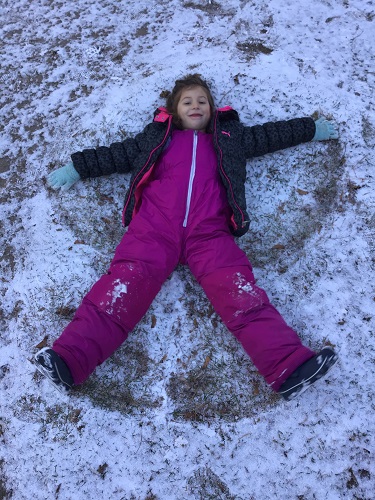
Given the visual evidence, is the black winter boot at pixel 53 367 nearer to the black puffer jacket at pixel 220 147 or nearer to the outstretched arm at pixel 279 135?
the black puffer jacket at pixel 220 147

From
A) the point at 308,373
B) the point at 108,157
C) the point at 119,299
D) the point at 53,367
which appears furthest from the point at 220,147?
the point at 53,367

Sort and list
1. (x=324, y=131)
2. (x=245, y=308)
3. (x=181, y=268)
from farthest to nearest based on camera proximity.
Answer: (x=324, y=131) < (x=181, y=268) < (x=245, y=308)

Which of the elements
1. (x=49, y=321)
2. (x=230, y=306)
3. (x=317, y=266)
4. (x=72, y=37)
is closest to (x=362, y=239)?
(x=317, y=266)

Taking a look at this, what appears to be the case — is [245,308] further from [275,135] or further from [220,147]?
[275,135]

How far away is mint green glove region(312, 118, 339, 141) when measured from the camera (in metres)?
3.71

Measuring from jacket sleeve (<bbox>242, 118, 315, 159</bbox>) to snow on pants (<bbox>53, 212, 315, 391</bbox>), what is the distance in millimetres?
877

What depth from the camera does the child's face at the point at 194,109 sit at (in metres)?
3.61

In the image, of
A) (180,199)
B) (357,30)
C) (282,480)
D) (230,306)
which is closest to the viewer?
(282,480)

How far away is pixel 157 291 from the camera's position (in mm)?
3236

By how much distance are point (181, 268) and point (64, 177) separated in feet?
4.53

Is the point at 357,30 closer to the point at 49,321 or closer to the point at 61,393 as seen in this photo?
the point at 49,321

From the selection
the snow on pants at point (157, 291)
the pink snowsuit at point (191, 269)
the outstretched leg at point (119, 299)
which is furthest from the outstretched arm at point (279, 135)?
the outstretched leg at point (119, 299)

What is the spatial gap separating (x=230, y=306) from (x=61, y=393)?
4.93 ft

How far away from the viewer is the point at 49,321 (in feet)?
11.0
